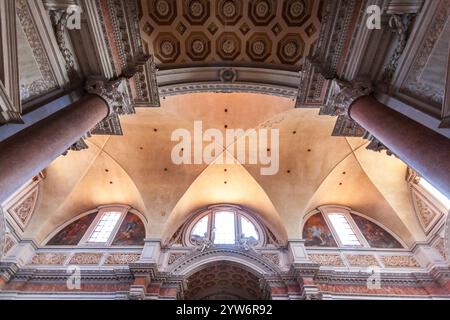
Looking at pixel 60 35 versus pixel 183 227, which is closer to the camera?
pixel 60 35

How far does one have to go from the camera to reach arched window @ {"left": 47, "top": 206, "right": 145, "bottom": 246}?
1165 centimetres

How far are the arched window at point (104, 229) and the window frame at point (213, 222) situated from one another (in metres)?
1.98

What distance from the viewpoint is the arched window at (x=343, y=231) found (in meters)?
11.7

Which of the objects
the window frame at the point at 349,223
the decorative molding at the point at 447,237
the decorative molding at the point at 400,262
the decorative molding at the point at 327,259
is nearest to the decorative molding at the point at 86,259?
the decorative molding at the point at 327,259

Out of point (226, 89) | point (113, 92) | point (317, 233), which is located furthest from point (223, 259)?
point (113, 92)

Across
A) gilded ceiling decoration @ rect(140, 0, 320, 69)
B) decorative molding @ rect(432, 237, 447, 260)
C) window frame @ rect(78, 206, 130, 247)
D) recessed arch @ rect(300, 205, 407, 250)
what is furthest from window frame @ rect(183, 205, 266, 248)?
gilded ceiling decoration @ rect(140, 0, 320, 69)

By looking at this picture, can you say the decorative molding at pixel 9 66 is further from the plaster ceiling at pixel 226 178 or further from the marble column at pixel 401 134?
the plaster ceiling at pixel 226 178

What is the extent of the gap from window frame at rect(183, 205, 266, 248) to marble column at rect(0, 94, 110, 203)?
722 centimetres

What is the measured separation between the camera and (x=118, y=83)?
6098mm

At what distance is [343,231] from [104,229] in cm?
1063
